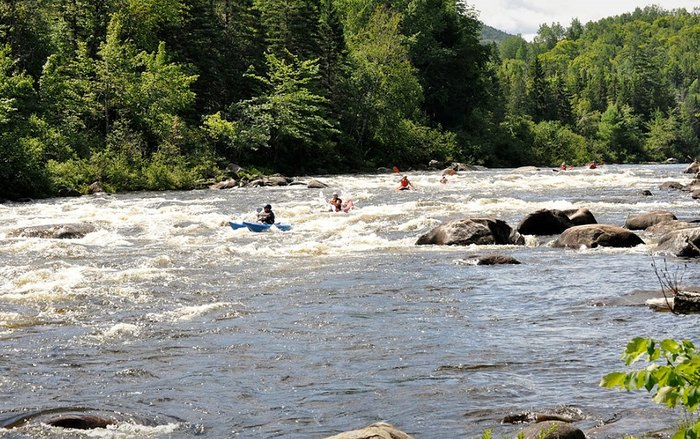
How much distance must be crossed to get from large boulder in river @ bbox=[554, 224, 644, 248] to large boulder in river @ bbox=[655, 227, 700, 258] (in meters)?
0.66

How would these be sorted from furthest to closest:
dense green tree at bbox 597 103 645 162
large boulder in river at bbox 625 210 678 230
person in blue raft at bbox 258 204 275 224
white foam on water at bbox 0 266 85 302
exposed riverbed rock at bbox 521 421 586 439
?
1. dense green tree at bbox 597 103 645 162
2. person in blue raft at bbox 258 204 275 224
3. large boulder in river at bbox 625 210 678 230
4. white foam on water at bbox 0 266 85 302
5. exposed riverbed rock at bbox 521 421 586 439

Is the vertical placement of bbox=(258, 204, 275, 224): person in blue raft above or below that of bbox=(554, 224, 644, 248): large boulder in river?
above

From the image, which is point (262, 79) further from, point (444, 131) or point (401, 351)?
point (401, 351)

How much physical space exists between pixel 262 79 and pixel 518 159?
2736 cm

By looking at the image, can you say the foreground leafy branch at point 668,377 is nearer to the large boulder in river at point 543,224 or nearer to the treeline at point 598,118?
the large boulder in river at point 543,224

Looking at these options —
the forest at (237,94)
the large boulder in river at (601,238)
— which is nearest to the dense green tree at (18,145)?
the forest at (237,94)

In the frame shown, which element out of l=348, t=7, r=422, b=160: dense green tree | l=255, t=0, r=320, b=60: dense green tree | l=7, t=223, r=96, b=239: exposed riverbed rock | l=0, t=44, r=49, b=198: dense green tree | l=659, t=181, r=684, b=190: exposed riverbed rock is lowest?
l=7, t=223, r=96, b=239: exposed riverbed rock

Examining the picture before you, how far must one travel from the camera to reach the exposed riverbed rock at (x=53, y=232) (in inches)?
797

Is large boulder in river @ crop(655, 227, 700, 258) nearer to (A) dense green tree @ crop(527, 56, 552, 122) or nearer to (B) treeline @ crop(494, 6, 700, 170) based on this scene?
(B) treeline @ crop(494, 6, 700, 170)

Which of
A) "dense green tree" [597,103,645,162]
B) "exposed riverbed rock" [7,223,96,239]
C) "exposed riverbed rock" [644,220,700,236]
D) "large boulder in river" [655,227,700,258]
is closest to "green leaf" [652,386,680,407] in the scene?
"large boulder in river" [655,227,700,258]

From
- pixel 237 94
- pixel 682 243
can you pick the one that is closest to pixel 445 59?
pixel 237 94

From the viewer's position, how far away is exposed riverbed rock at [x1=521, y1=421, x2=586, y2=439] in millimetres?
6043

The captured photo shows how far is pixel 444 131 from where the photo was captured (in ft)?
217

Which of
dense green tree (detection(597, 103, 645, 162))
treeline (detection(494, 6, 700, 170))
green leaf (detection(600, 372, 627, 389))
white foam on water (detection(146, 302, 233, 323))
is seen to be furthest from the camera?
dense green tree (detection(597, 103, 645, 162))
